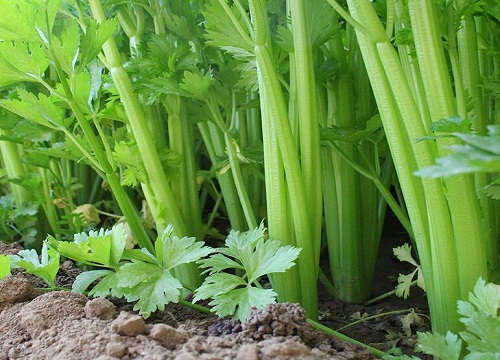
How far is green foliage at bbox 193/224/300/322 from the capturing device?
0.91m

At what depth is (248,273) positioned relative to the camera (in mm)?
962

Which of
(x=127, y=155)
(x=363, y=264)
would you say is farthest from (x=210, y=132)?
(x=363, y=264)

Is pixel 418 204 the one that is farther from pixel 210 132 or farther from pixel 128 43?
pixel 128 43

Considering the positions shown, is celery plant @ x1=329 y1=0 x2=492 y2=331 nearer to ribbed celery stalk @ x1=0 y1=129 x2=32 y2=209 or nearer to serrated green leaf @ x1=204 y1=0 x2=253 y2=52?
serrated green leaf @ x1=204 y1=0 x2=253 y2=52

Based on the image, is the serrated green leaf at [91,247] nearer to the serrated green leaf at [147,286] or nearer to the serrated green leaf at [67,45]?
the serrated green leaf at [147,286]

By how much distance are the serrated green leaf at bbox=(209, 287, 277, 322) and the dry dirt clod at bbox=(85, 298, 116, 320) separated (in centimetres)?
16

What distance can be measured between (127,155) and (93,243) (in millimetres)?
240

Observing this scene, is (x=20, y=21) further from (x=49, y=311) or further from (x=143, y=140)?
(x=49, y=311)

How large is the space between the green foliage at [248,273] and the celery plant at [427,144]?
204 millimetres

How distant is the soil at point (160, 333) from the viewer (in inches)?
30.5

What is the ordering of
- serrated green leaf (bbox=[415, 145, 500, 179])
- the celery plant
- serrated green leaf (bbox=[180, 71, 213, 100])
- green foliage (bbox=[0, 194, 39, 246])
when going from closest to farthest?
1. serrated green leaf (bbox=[415, 145, 500, 179])
2. the celery plant
3. serrated green leaf (bbox=[180, 71, 213, 100])
4. green foliage (bbox=[0, 194, 39, 246])

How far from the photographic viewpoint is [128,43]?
4.42ft

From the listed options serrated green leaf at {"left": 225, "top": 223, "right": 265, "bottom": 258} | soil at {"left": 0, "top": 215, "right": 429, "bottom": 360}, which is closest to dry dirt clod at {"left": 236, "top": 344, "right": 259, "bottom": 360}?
soil at {"left": 0, "top": 215, "right": 429, "bottom": 360}

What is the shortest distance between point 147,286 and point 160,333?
6.8 inches
